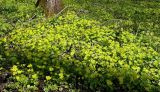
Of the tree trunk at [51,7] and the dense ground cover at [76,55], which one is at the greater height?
the tree trunk at [51,7]

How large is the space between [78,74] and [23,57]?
171 cm

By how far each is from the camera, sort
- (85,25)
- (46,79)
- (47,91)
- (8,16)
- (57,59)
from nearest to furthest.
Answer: (47,91) < (46,79) < (57,59) < (85,25) < (8,16)

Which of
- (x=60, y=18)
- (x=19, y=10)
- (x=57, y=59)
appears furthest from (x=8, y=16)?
(x=57, y=59)

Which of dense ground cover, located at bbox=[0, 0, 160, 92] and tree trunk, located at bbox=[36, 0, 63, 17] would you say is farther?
tree trunk, located at bbox=[36, 0, 63, 17]

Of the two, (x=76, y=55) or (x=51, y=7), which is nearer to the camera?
(x=76, y=55)

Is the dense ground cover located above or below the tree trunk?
below

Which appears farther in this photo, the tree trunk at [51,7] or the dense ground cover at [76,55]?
the tree trunk at [51,7]

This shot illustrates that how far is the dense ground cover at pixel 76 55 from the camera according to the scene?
7652mm

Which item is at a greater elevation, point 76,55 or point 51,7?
point 51,7

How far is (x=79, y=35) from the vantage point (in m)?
10.9

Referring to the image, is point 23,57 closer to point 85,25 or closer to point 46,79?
point 46,79

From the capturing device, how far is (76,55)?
9.12 metres

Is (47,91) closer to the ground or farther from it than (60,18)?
closer to the ground

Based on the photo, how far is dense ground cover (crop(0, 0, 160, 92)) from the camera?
7.65 m
